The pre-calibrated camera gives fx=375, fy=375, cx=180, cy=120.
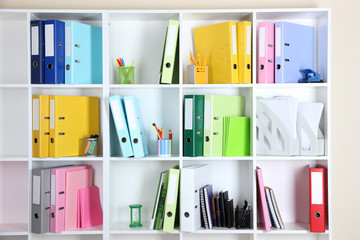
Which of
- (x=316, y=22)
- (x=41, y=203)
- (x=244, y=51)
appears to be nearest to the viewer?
(x=41, y=203)

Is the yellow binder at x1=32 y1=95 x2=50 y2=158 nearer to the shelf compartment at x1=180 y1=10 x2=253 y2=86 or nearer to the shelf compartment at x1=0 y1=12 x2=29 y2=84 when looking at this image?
the shelf compartment at x1=0 y1=12 x2=29 y2=84

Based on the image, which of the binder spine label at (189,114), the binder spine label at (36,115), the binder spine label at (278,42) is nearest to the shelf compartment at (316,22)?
the binder spine label at (278,42)

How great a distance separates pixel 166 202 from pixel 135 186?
1.17 feet

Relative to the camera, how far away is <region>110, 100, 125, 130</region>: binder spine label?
229 centimetres

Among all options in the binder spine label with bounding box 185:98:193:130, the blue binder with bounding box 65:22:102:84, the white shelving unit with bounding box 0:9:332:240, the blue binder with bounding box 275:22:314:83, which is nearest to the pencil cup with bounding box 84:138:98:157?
the white shelving unit with bounding box 0:9:332:240

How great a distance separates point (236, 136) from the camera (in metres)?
2.39

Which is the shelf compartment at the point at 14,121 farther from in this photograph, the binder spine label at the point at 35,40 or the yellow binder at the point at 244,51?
the yellow binder at the point at 244,51

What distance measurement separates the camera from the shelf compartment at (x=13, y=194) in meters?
2.55

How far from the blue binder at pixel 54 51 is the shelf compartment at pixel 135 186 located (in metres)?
0.72

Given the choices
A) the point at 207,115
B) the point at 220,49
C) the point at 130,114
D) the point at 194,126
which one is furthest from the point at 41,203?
the point at 220,49

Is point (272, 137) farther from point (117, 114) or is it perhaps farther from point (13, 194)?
point (13, 194)

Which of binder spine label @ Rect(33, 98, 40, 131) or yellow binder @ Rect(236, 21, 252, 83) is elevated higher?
yellow binder @ Rect(236, 21, 252, 83)

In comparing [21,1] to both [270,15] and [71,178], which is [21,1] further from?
[270,15]

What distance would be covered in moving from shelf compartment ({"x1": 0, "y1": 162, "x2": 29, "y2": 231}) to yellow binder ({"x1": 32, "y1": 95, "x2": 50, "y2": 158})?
353 millimetres
